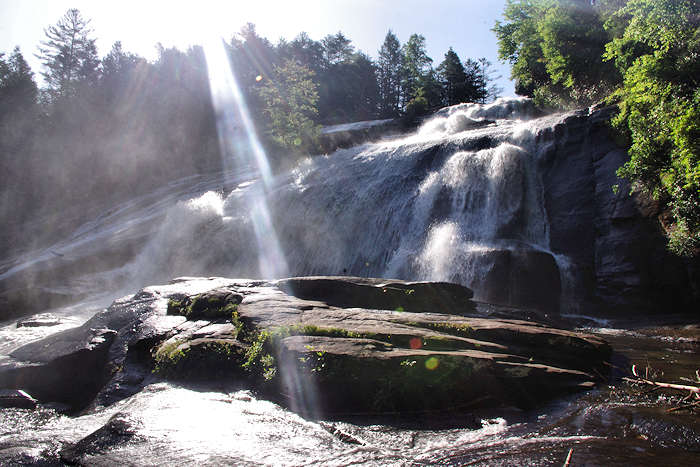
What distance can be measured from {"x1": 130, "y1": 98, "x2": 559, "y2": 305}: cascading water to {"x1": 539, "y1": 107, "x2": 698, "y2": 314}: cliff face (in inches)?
26.2

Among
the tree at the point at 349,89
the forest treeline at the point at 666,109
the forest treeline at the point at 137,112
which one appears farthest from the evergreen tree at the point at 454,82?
the forest treeline at the point at 666,109

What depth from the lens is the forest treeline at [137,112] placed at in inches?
1355

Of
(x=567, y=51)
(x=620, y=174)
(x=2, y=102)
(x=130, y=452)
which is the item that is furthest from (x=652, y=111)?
(x=2, y=102)

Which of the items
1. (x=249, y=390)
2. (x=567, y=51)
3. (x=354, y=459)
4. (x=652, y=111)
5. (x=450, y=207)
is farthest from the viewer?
(x=567, y=51)

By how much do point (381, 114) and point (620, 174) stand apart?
4391 cm

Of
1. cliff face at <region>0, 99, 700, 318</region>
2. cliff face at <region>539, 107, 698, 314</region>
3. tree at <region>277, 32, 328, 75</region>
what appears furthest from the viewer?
tree at <region>277, 32, 328, 75</region>

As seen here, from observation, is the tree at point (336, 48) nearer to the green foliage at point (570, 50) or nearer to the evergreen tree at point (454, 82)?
the evergreen tree at point (454, 82)

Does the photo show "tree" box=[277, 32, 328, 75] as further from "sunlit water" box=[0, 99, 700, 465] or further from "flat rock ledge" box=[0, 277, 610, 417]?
"flat rock ledge" box=[0, 277, 610, 417]

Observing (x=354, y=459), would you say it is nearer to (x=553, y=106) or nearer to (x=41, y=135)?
(x=553, y=106)

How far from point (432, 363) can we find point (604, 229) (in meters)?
10.3

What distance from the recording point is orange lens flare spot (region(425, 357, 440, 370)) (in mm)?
4422

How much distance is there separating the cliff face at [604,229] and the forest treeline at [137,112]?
64.0 feet

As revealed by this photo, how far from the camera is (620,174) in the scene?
11.2 metres

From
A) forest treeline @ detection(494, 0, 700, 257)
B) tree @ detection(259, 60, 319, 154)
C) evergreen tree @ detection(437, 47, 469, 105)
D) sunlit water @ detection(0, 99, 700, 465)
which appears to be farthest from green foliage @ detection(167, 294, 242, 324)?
evergreen tree @ detection(437, 47, 469, 105)
